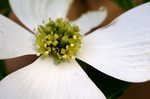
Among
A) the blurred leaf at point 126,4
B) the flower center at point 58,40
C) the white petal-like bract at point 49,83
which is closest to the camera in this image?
the white petal-like bract at point 49,83

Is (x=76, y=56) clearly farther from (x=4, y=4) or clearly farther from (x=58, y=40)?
(x=4, y=4)

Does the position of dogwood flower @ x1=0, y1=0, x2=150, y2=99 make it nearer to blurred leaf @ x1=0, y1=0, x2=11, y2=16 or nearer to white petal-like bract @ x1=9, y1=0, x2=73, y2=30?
white petal-like bract @ x1=9, y1=0, x2=73, y2=30

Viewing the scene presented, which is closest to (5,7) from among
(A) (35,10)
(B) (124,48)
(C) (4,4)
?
(C) (4,4)

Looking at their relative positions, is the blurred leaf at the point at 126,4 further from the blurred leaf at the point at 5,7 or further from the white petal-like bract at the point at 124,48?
the blurred leaf at the point at 5,7

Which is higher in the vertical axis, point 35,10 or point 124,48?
point 35,10

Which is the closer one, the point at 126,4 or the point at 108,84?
the point at 108,84

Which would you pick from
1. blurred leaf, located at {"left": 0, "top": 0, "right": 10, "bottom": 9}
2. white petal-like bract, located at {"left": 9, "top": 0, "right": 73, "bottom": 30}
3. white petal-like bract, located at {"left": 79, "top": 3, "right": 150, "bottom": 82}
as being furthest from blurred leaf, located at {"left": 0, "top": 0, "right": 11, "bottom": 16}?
white petal-like bract, located at {"left": 79, "top": 3, "right": 150, "bottom": 82}

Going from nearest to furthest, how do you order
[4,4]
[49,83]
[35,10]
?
[49,83] → [35,10] → [4,4]

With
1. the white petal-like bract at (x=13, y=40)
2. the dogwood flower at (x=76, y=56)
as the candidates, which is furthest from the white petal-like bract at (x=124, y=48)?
the white petal-like bract at (x=13, y=40)
